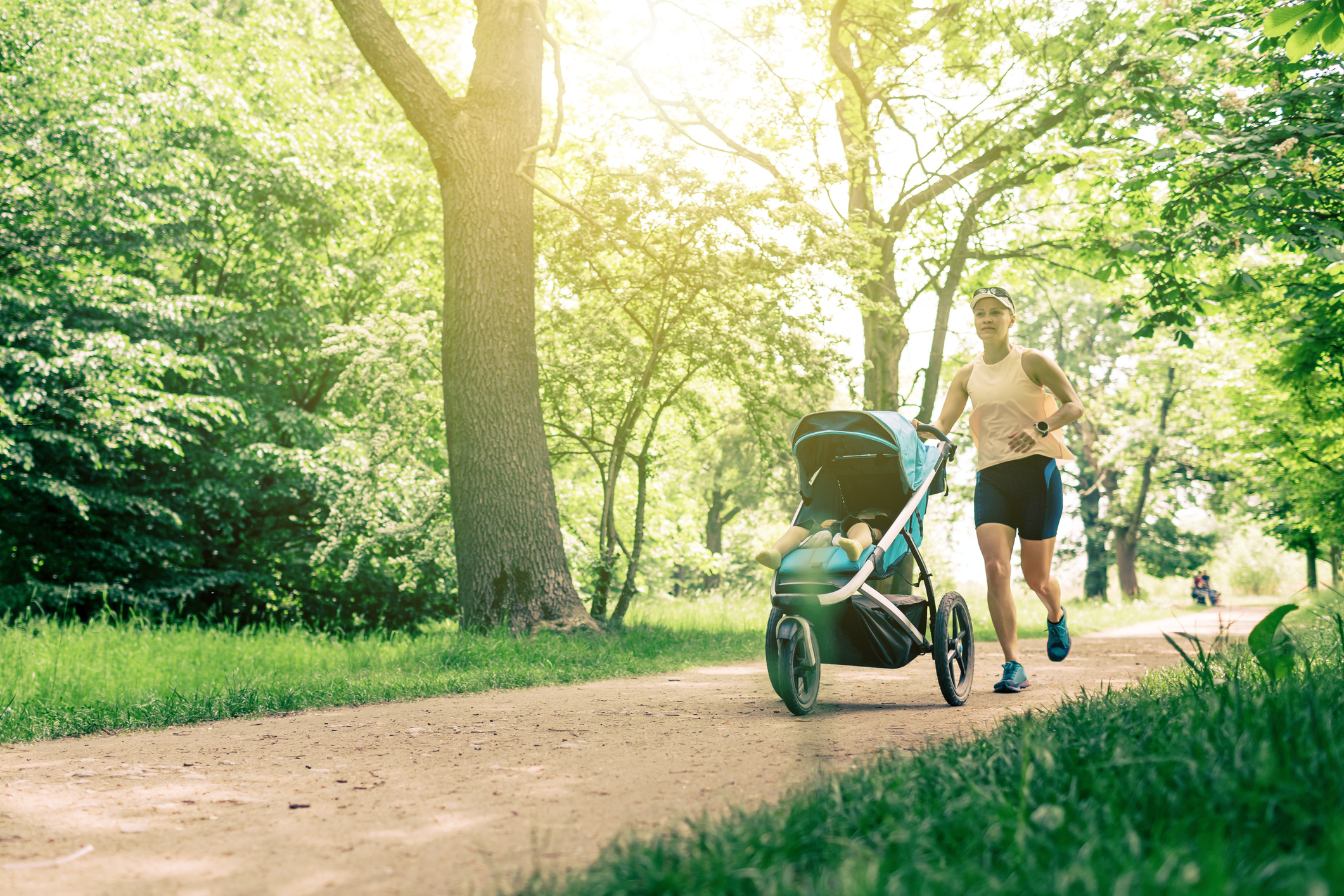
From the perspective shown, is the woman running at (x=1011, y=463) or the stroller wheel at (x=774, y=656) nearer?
the stroller wheel at (x=774, y=656)

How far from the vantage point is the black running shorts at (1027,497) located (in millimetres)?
5555

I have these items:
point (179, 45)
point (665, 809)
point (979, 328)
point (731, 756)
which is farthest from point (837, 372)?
point (179, 45)

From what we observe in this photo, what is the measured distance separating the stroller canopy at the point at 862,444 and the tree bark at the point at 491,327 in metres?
4.10

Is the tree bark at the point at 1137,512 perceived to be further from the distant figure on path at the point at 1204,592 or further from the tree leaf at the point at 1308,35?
the tree leaf at the point at 1308,35

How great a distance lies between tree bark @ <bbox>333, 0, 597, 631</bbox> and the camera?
340 inches

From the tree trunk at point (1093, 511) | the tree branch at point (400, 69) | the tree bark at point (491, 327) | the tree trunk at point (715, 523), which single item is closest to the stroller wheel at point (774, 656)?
the tree bark at point (491, 327)

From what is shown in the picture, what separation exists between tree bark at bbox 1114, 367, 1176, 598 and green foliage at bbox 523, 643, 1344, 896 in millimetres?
34049

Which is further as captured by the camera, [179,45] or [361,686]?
[179,45]

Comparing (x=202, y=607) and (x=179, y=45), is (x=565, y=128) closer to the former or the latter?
(x=179, y=45)

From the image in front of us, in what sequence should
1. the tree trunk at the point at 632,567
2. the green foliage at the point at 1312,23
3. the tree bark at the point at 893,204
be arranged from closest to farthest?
the green foliage at the point at 1312,23, the tree trunk at the point at 632,567, the tree bark at the point at 893,204

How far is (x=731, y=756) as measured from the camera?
12.0 feet

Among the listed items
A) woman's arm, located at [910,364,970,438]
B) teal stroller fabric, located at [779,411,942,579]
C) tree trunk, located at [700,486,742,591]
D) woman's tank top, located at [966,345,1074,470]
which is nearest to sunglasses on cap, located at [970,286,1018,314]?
woman's tank top, located at [966,345,1074,470]

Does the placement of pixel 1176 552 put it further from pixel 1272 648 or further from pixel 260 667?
pixel 260 667

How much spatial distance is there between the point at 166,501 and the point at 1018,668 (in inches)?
571
